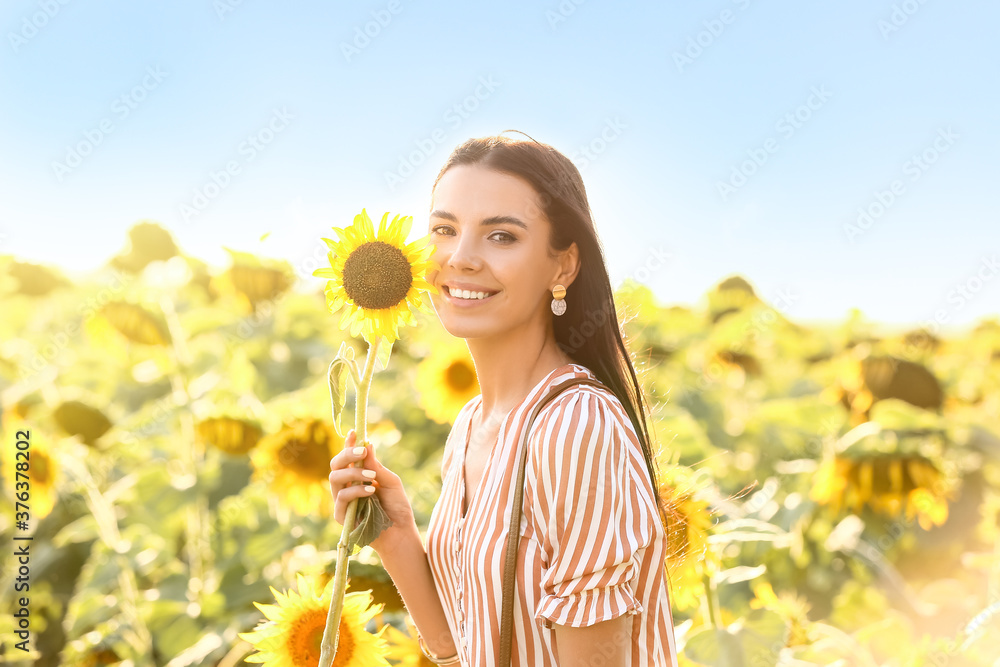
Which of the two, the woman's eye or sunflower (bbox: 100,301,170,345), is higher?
sunflower (bbox: 100,301,170,345)

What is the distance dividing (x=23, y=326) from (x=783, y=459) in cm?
505

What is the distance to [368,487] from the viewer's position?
51.2 inches

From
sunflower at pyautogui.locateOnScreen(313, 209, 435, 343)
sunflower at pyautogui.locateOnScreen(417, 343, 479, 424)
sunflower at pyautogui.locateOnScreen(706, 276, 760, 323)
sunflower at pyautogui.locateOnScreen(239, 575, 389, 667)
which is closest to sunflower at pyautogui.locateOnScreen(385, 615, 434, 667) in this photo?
sunflower at pyautogui.locateOnScreen(239, 575, 389, 667)

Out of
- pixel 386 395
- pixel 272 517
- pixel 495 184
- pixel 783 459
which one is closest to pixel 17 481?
pixel 272 517

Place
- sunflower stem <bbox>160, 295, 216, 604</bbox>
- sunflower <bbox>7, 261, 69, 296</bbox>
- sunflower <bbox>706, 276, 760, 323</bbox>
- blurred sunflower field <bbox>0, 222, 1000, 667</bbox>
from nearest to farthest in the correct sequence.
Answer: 1. blurred sunflower field <bbox>0, 222, 1000, 667</bbox>
2. sunflower stem <bbox>160, 295, 216, 604</bbox>
3. sunflower <bbox>7, 261, 69, 296</bbox>
4. sunflower <bbox>706, 276, 760, 323</bbox>

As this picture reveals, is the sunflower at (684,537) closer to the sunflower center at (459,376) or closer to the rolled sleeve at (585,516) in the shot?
the rolled sleeve at (585,516)

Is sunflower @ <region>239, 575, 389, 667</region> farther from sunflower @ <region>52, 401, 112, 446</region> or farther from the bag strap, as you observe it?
sunflower @ <region>52, 401, 112, 446</region>

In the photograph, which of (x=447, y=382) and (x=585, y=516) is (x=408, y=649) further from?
(x=447, y=382)

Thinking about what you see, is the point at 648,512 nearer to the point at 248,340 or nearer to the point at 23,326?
the point at 248,340

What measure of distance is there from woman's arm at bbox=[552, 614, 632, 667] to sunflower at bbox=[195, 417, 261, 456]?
180 cm

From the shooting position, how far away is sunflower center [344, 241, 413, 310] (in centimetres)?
123

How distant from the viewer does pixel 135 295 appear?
3057 mm

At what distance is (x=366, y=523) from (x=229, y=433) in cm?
156

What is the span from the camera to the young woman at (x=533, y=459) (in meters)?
1.20
